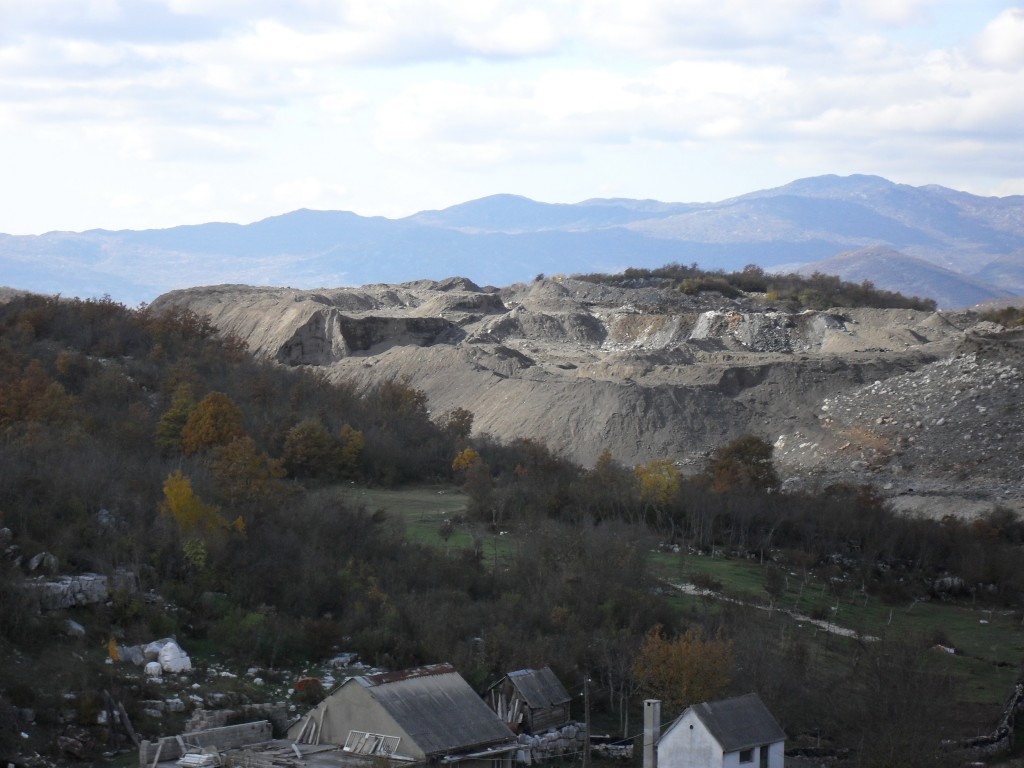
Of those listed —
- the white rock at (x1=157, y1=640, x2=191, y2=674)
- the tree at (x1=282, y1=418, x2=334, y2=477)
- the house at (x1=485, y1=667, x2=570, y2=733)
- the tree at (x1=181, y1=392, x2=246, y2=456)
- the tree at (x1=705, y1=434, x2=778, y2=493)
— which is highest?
the tree at (x1=181, y1=392, x2=246, y2=456)

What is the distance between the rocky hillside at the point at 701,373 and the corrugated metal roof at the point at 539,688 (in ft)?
69.1

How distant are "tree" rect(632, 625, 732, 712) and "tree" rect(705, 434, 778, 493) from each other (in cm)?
1679

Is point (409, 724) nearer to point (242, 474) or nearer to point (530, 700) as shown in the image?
point (530, 700)

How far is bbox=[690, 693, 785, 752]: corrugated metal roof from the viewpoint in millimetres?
18875

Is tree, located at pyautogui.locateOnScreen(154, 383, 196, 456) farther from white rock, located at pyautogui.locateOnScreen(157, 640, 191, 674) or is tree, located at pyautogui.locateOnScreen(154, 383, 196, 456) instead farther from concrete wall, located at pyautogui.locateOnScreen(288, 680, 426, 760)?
concrete wall, located at pyautogui.locateOnScreen(288, 680, 426, 760)

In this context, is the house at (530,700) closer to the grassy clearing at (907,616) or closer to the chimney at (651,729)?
the chimney at (651,729)

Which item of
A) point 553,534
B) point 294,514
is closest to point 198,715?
point 294,514

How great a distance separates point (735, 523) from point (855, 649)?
10441 millimetres

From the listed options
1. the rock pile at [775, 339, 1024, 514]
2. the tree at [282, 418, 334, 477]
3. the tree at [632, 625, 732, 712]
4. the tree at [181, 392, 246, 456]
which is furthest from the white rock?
the rock pile at [775, 339, 1024, 514]

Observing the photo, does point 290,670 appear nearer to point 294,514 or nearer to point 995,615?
point 294,514

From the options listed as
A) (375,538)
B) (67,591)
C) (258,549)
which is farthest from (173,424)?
(67,591)

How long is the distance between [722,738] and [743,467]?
22873mm

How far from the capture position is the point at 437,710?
20.0 meters

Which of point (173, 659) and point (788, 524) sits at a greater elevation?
point (173, 659)
